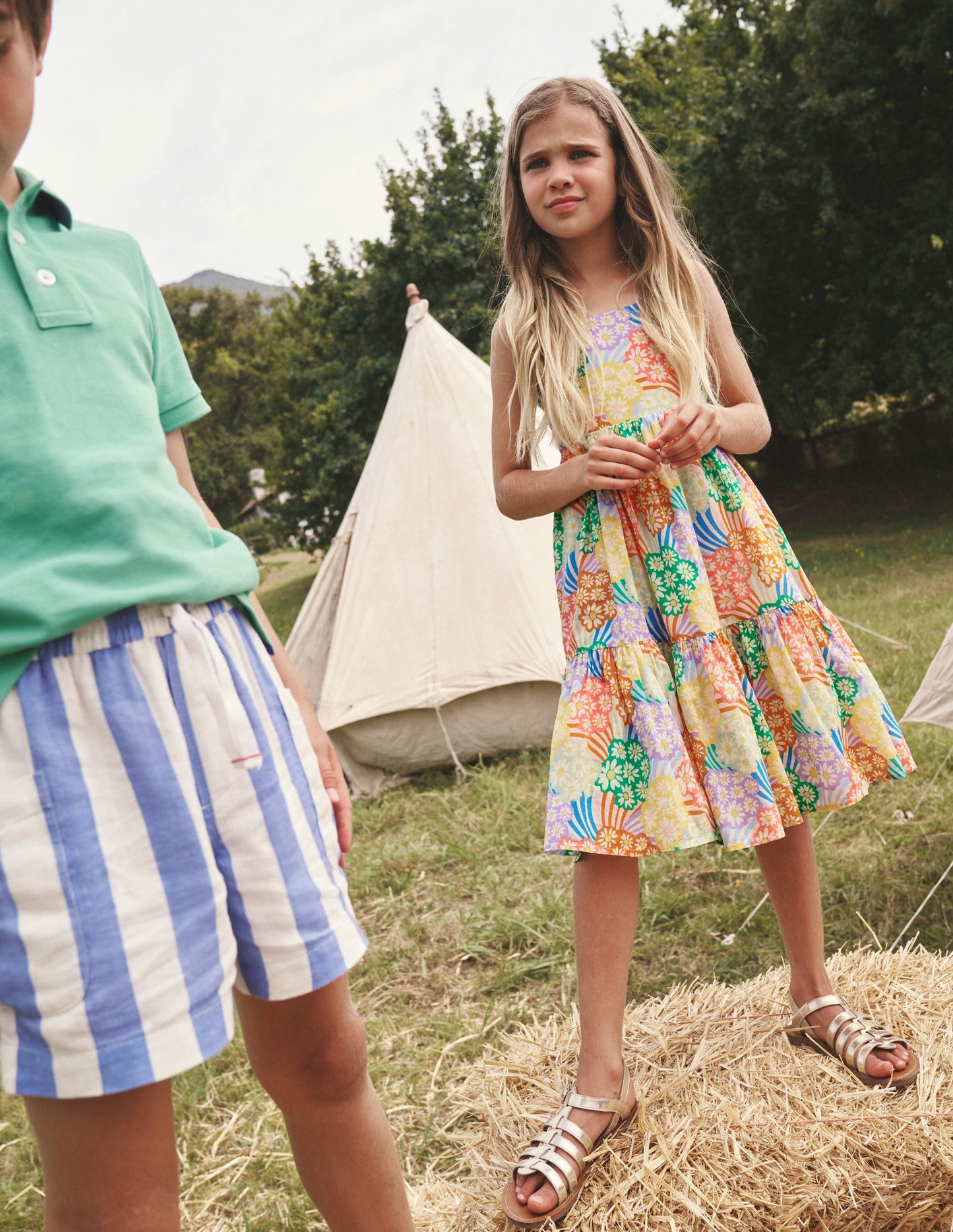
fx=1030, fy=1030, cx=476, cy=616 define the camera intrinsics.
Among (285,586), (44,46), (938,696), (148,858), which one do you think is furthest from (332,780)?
(285,586)

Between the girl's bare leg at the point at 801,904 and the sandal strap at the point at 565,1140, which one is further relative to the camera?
the girl's bare leg at the point at 801,904

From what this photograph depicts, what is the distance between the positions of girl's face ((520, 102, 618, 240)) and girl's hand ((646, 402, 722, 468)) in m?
0.43

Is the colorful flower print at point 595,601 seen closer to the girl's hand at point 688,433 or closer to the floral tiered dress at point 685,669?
the floral tiered dress at point 685,669

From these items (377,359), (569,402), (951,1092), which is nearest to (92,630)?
(569,402)

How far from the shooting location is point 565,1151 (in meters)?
1.62

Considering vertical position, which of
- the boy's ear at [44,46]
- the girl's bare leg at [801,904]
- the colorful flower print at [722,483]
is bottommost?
the girl's bare leg at [801,904]

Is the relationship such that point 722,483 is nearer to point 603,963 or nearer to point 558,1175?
point 603,963

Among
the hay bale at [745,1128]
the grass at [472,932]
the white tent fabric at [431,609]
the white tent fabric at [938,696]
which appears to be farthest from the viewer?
the white tent fabric at [431,609]

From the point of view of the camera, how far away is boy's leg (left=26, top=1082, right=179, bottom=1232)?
101 cm

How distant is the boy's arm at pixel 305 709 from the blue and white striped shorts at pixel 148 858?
0.11m

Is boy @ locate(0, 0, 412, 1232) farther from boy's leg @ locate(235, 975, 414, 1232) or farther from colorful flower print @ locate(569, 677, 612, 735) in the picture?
colorful flower print @ locate(569, 677, 612, 735)

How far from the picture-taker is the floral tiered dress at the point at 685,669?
1715 millimetres

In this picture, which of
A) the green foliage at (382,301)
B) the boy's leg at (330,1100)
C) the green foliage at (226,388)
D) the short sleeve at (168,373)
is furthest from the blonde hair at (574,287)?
the green foliage at (226,388)

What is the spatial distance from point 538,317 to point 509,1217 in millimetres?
1518
